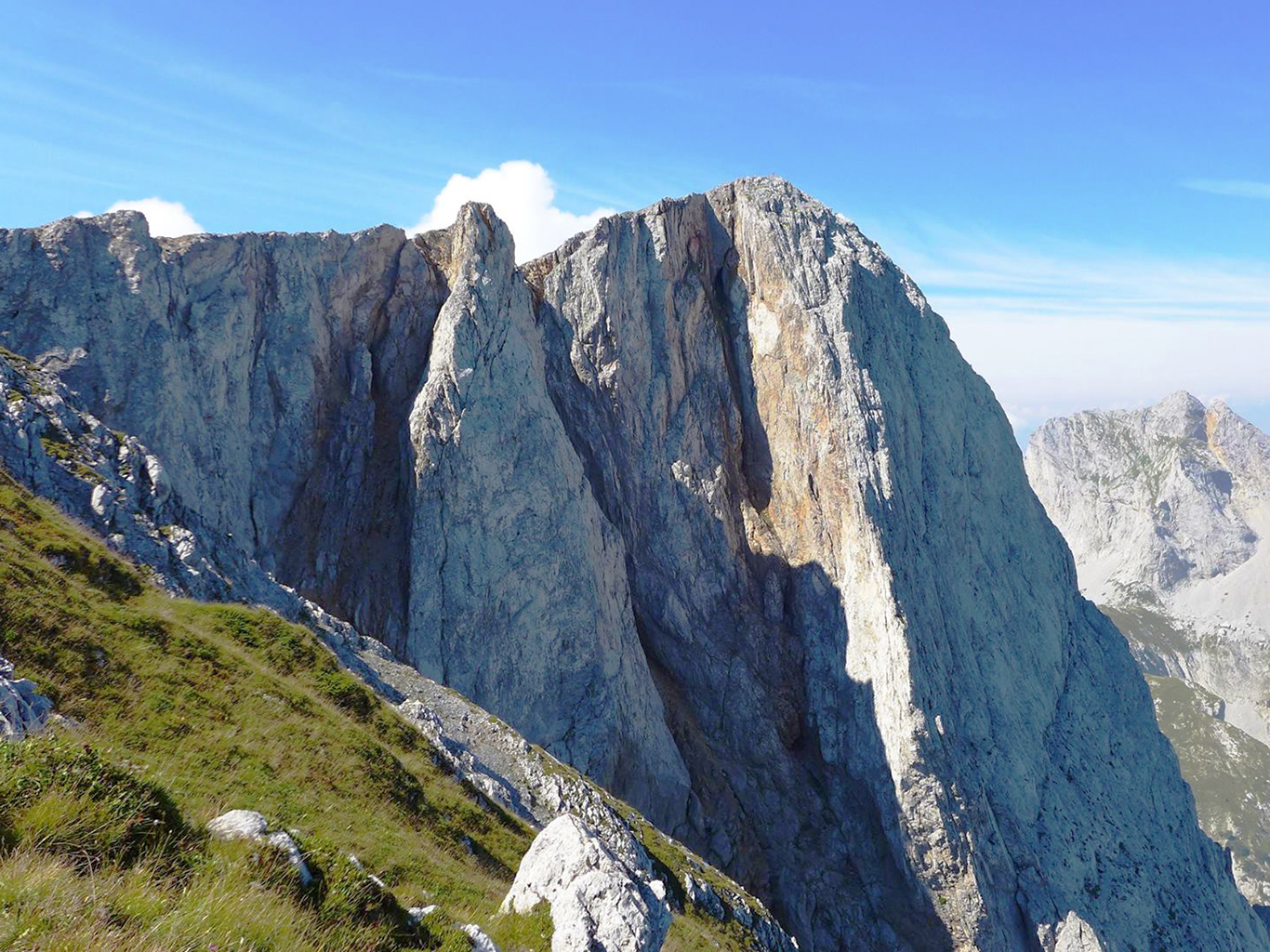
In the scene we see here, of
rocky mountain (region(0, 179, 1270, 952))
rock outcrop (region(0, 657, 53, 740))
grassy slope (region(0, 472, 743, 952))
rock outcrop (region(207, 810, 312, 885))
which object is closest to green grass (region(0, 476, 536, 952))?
grassy slope (region(0, 472, 743, 952))

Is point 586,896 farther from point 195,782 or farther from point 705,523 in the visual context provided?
point 705,523

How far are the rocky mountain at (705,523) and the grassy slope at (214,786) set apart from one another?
1966 cm

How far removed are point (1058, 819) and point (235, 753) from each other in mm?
56086

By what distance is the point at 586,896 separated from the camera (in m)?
13.0

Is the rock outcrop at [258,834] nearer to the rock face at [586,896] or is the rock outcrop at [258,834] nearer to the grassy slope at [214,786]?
the grassy slope at [214,786]

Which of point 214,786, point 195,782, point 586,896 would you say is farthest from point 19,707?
point 586,896

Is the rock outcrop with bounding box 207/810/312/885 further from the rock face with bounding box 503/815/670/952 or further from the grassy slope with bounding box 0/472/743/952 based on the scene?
the rock face with bounding box 503/815/670/952

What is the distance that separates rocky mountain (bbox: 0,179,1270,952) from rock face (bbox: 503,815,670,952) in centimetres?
2876

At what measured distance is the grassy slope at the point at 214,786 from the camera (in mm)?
6930

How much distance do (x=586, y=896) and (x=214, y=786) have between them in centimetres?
768

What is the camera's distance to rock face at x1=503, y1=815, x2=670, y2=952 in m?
12.4

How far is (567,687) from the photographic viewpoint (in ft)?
151

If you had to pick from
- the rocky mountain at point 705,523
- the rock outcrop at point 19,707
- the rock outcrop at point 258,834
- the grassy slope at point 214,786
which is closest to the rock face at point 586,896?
the grassy slope at point 214,786

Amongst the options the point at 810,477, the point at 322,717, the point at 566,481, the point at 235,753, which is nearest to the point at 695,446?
the point at 810,477
